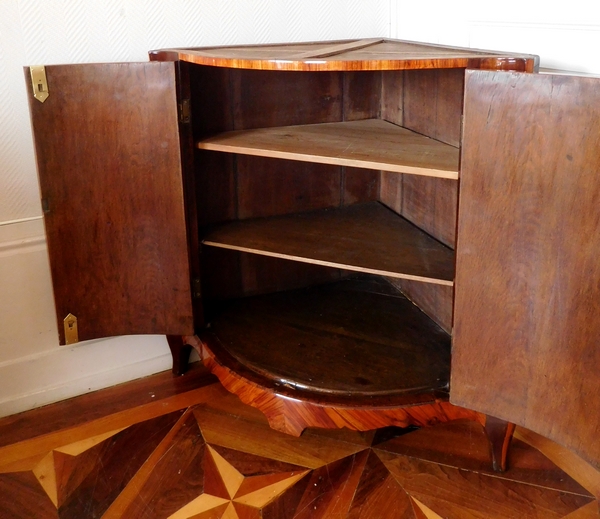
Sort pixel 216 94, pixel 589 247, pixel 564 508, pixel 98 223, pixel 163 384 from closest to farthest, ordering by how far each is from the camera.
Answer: pixel 589 247 → pixel 564 508 → pixel 98 223 → pixel 216 94 → pixel 163 384

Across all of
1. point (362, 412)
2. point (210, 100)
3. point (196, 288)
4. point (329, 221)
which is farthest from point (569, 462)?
point (210, 100)

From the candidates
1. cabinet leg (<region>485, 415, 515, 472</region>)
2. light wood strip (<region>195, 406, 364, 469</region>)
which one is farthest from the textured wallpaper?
cabinet leg (<region>485, 415, 515, 472</region>)

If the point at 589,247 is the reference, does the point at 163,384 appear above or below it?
below

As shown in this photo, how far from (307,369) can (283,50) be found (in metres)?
0.63

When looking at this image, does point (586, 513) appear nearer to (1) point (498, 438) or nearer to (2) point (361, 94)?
(1) point (498, 438)

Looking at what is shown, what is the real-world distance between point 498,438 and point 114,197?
0.84 meters

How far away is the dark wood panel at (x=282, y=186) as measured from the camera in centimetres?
144

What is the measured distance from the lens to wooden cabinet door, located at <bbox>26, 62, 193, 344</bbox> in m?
1.14

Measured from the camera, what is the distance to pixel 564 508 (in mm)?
1113

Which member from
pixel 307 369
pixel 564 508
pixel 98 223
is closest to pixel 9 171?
pixel 98 223

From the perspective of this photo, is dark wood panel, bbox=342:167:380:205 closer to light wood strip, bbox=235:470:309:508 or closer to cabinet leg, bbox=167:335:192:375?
cabinet leg, bbox=167:335:192:375

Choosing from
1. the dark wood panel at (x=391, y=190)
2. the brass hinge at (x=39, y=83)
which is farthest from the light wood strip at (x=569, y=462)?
the brass hinge at (x=39, y=83)

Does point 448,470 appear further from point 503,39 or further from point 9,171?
point 9,171

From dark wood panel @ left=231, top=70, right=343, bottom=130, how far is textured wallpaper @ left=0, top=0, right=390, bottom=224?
12 cm
